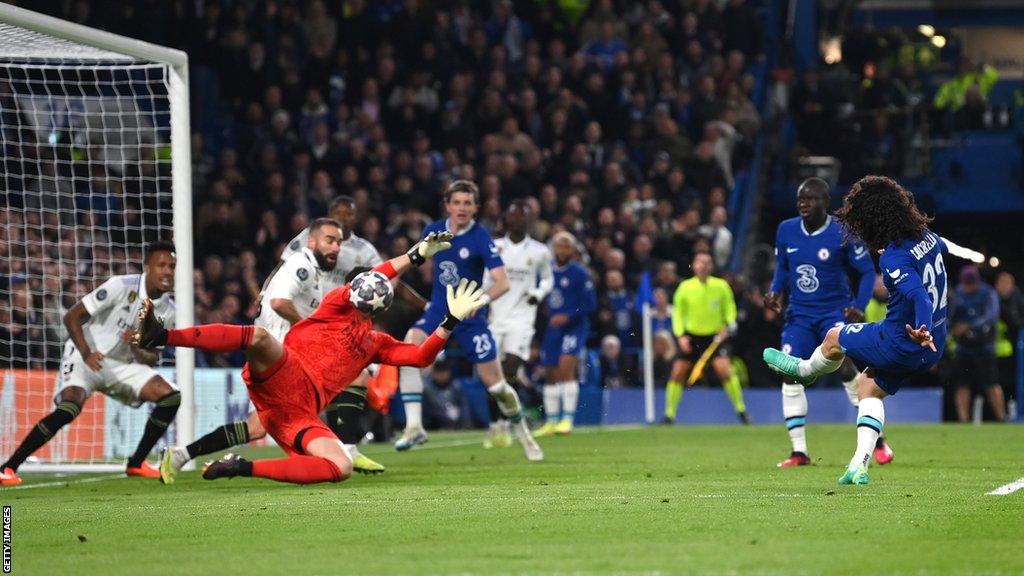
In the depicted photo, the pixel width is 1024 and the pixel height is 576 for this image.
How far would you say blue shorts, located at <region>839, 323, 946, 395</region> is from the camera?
9.27 meters

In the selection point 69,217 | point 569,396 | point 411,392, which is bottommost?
point 569,396

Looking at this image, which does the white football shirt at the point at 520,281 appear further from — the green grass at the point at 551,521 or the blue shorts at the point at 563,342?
the green grass at the point at 551,521

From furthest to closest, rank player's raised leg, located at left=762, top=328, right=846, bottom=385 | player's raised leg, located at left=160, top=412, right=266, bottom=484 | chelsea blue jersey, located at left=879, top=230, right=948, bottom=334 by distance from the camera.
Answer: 1. player's raised leg, located at left=160, top=412, right=266, bottom=484
2. player's raised leg, located at left=762, top=328, right=846, bottom=385
3. chelsea blue jersey, located at left=879, top=230, right=948, bottom=334

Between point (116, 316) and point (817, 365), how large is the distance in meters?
5.73

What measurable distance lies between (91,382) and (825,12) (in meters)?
20.8

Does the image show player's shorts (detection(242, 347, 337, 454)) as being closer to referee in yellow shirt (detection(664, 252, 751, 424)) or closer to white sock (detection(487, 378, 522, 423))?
white sock (detection(487, 378, 522, 423))

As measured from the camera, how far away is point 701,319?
20.1 metres

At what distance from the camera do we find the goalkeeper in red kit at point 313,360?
364 inches

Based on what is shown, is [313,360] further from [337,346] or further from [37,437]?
[37,437]

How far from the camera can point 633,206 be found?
22875 mm

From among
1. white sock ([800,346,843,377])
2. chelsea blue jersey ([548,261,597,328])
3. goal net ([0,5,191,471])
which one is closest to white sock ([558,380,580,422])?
chelsea blue jersey ([548,261,597,328])

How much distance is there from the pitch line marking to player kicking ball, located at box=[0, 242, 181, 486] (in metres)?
6.27

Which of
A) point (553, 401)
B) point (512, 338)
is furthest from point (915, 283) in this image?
point (553, 401)

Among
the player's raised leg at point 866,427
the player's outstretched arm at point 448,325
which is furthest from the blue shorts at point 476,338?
the player's raised leg at point 866,427
